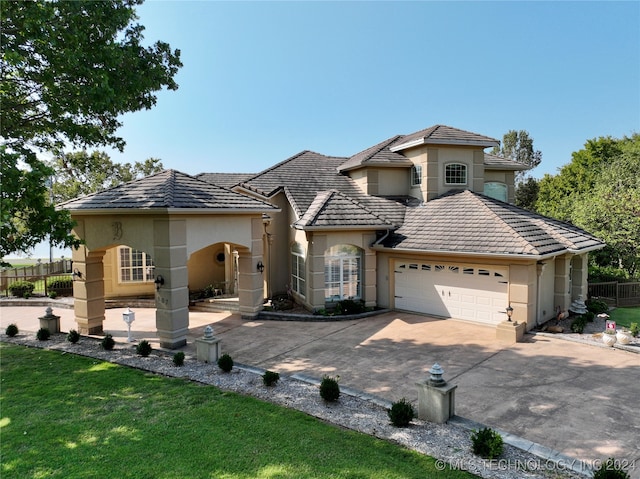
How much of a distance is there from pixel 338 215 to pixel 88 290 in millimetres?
9903

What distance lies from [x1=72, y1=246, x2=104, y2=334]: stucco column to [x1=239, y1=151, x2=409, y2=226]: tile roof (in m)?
7.99

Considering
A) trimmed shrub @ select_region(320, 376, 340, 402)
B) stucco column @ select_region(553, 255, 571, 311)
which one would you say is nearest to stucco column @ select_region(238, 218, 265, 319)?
trimmed shrub @ select_region(320, 376, 340, 402)

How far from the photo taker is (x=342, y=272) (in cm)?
1706

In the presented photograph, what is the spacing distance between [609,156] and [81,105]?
47.2 m

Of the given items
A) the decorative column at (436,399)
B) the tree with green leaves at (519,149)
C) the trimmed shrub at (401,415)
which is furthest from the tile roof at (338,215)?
the tree with green leaves at (519,149)

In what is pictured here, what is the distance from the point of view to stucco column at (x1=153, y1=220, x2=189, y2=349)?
12102 mm

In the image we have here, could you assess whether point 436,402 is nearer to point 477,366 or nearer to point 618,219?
point 477,366

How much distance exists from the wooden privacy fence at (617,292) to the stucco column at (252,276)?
17682 mm

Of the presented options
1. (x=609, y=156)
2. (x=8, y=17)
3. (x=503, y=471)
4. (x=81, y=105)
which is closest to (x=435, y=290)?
(x=503, y=471)

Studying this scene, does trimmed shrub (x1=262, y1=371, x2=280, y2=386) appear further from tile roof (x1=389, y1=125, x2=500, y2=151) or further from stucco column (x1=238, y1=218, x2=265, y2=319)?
tile roof (x1=389, y1=125, x2=500, y2=151)

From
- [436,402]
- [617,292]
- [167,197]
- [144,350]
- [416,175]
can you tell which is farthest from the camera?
[617,292]

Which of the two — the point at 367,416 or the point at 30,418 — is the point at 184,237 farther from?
the point at 367,416

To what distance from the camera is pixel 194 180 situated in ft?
48.1

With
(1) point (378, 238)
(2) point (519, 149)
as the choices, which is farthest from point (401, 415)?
(2) point (519, 149)
